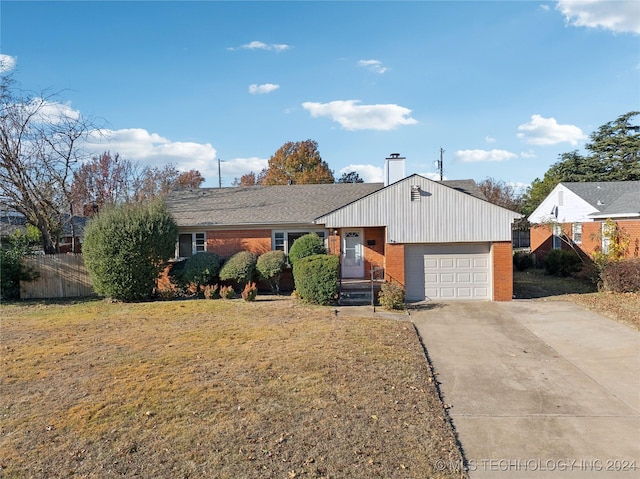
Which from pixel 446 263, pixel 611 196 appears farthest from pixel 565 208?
pixel 446 263

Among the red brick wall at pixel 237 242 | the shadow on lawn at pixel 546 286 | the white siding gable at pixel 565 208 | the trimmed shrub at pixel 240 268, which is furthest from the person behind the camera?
the white siding gable at pixel 565 208

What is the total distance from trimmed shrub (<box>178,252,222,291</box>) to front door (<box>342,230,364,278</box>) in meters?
5.22

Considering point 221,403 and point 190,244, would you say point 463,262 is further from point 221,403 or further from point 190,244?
point 221,403

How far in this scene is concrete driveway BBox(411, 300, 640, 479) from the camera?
474 centimetres

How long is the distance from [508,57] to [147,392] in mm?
15186

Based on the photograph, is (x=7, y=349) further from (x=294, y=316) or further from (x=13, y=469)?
(x=294, y=316)

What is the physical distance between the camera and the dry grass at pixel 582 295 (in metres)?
12.2

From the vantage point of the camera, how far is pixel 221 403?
19.9 feet

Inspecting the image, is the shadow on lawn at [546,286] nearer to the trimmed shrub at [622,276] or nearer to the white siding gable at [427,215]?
the trimmed shrub at [622,276]

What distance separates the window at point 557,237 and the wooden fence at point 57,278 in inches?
953

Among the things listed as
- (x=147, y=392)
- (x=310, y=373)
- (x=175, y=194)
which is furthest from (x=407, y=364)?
(x=175, y=194)

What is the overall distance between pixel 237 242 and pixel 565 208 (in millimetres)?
20293

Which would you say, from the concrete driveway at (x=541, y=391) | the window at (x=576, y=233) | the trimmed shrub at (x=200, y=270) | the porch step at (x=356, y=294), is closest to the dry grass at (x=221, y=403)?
the concrete driveway at (x=541, y=391)

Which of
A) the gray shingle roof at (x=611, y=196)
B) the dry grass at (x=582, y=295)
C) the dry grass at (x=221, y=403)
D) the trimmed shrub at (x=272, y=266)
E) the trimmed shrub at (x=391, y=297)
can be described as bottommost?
the dry grass at (x=221, y=403)
